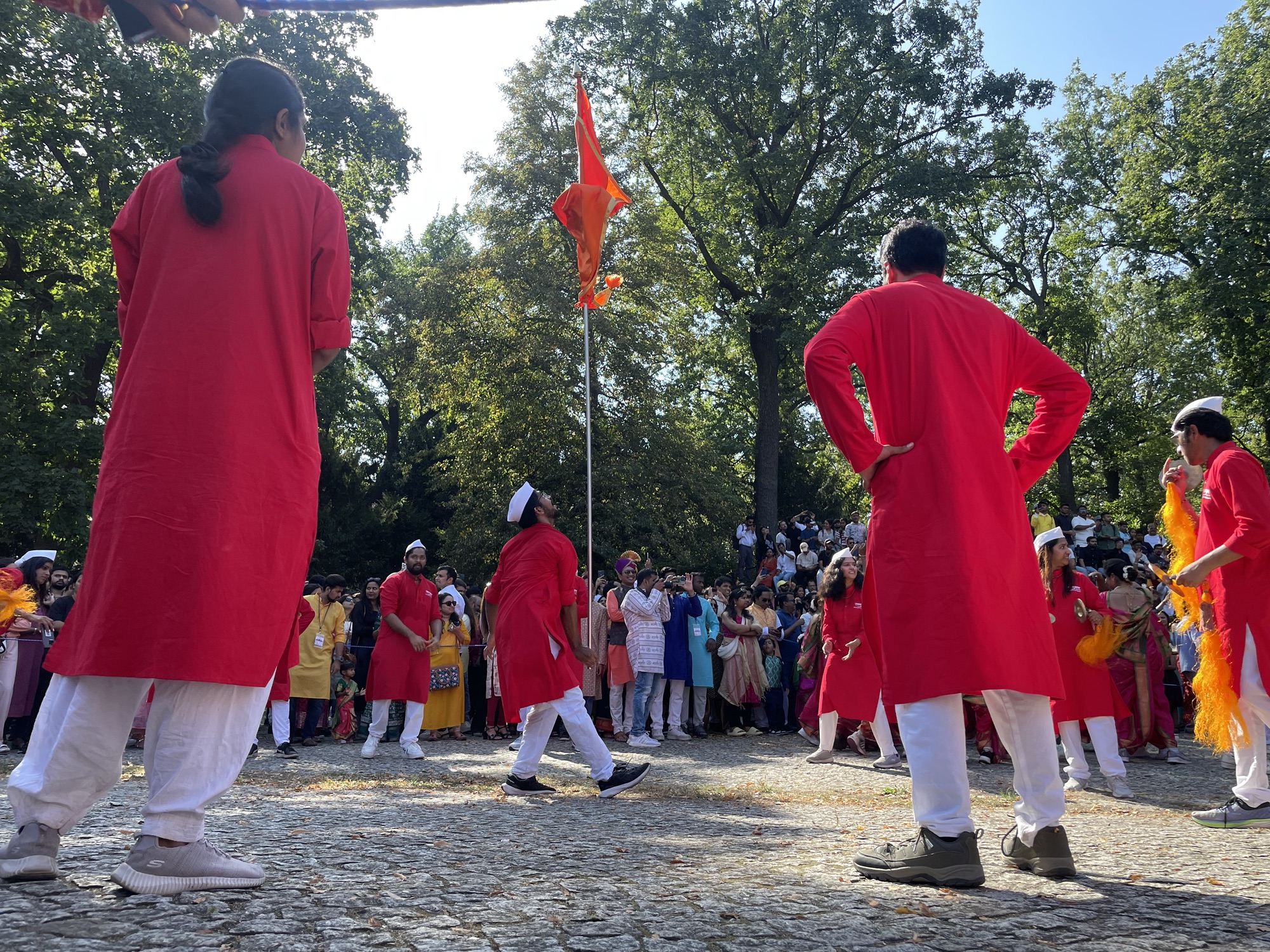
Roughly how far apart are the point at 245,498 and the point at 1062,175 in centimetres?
3485

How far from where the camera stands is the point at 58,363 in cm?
2233

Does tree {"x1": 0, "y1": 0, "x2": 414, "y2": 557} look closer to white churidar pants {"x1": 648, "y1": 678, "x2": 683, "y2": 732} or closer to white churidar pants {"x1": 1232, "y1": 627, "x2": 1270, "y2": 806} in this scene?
white churidar pants {"x1": 648, "y1": 678, "x2": 683, "y2": 732}

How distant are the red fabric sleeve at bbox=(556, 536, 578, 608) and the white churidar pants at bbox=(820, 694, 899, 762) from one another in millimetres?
4396

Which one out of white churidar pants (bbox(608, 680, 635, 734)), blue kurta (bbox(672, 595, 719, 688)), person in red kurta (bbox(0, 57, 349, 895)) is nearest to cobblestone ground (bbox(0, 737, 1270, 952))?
person in red kurta (bbox(0, 57, 349, 895))

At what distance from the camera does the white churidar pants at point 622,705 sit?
14.1 meters

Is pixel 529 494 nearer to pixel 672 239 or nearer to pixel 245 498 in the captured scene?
pixel 245 498

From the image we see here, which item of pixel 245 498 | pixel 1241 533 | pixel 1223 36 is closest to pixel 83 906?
pixel 245 498

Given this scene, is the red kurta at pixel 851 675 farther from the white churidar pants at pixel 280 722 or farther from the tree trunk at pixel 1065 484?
the tree trunk at pixel 1065 484

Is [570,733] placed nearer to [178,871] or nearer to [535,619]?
[535,619]

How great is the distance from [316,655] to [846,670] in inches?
243

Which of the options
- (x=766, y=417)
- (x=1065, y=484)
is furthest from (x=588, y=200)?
(x=1065, y=484)

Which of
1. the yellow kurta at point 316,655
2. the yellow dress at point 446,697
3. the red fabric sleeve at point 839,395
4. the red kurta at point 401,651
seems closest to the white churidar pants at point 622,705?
the yellow dress at point 446,697

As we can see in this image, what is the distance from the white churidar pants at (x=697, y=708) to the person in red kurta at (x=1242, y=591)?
9.39 metres

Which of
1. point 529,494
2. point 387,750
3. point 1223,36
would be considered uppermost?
point 1223,36
